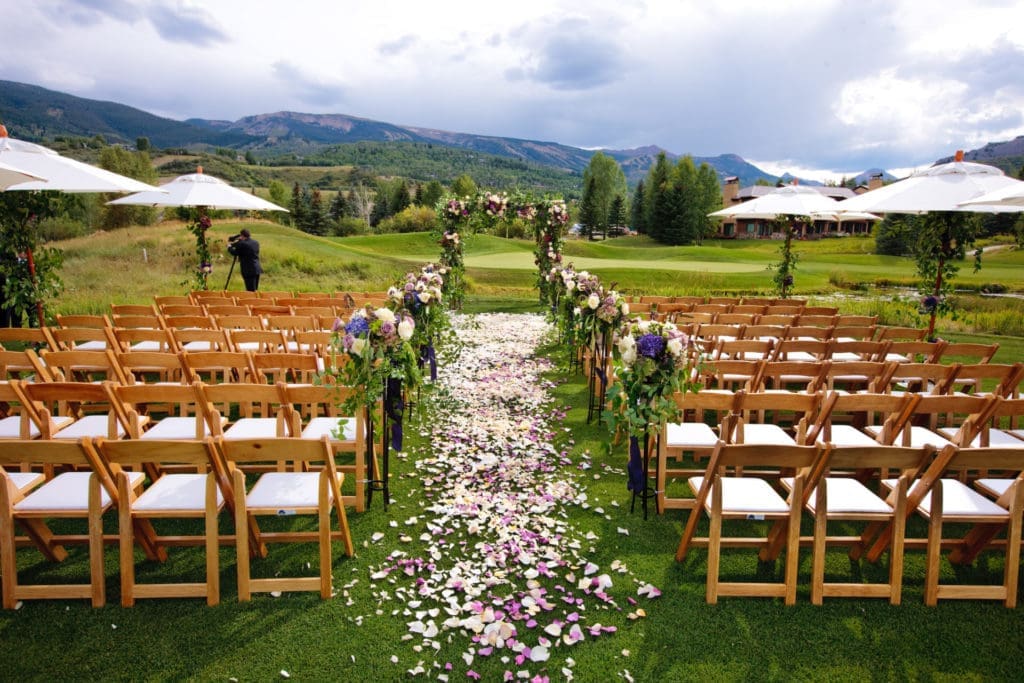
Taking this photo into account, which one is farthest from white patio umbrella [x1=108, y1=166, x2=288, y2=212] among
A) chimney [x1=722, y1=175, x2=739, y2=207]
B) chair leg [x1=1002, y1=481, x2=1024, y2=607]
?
chimney [x1=722, y1=175, x2=739, y2=207]

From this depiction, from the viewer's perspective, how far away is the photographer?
12234 millimetres

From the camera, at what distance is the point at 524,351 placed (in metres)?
10.4

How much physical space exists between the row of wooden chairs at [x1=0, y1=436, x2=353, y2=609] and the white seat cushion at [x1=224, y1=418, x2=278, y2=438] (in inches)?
32.1

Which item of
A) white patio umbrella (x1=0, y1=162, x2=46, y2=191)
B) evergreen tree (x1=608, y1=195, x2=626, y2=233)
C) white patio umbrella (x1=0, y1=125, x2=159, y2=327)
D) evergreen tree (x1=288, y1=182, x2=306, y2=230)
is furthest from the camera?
evergreen tree (x1=608, y1=195, x2=626, y2=233)

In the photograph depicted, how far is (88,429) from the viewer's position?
4766 mm

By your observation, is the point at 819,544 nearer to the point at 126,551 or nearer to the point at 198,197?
the point at 126,551

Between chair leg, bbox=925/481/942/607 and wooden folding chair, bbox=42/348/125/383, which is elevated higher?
wooden folding chair, bbox=42/348/125/383

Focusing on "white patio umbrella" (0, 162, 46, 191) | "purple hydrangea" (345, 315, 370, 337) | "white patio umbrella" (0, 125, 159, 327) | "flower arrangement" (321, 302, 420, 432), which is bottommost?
"flower arrangement" (321, 302, 420, 432)

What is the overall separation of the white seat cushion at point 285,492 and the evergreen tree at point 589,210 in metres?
58.6

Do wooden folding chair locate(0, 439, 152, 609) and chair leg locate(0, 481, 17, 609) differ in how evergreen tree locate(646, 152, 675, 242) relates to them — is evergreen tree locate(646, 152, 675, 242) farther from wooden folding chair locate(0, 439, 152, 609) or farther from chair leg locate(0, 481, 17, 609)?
chair leg locate(0, 481, 17, 609)

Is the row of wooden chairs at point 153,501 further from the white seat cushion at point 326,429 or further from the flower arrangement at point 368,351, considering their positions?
the white seat cushion at point 326,429

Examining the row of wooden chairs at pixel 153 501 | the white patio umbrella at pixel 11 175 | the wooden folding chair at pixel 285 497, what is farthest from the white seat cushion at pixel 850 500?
the white patio umbrella at pixel 11 175

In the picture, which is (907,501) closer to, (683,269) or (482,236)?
(683,269)

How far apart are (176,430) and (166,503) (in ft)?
4.64
